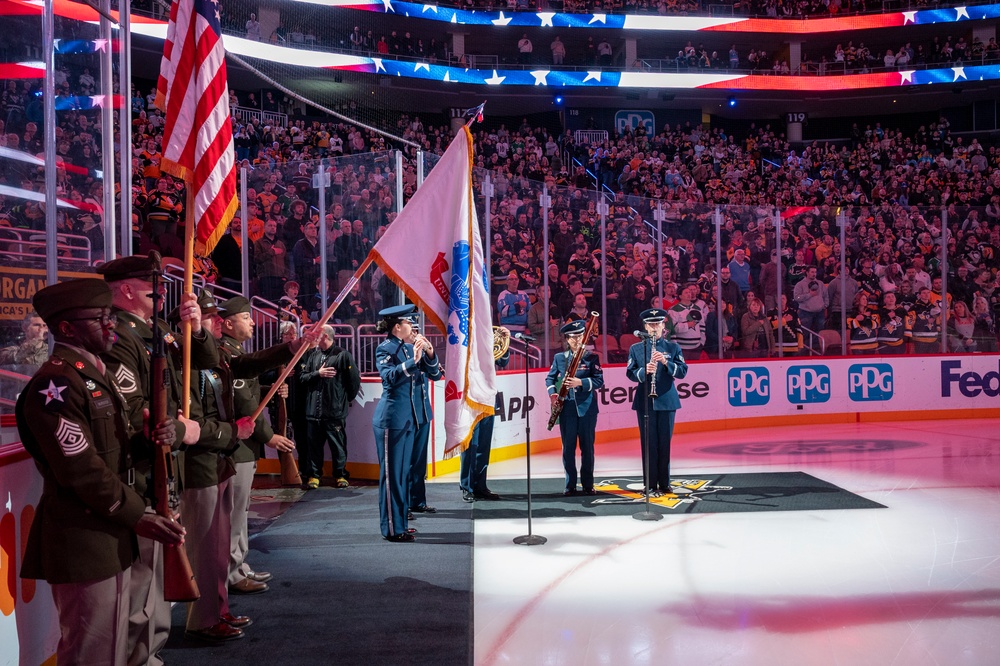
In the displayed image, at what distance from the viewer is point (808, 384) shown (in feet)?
52.6

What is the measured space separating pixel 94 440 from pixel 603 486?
7.58 metres

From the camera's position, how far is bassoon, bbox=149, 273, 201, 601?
389 centimetres

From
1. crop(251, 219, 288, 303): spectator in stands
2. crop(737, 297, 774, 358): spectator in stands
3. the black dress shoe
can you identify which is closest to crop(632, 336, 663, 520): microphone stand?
the black dress shoe

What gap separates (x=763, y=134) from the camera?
30172 mm

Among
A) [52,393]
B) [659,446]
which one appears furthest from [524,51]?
[52,393]

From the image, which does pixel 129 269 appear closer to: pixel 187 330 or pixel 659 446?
pixel 187 330

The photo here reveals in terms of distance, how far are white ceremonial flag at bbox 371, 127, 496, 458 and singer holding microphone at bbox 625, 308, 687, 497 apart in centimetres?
363

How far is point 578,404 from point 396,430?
9.00ft

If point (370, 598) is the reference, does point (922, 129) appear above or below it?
above

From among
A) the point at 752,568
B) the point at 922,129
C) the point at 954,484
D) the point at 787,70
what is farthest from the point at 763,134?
the point at 752,568

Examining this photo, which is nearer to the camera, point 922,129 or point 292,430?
point 292,430

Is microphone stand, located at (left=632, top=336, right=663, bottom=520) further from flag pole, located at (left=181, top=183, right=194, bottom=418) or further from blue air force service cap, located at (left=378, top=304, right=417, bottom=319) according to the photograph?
flag pole, located at (left=181, top=183, right=194, bottom=418)

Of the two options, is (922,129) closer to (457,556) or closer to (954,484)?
(954,484)

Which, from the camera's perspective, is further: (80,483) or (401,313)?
(401,313)
